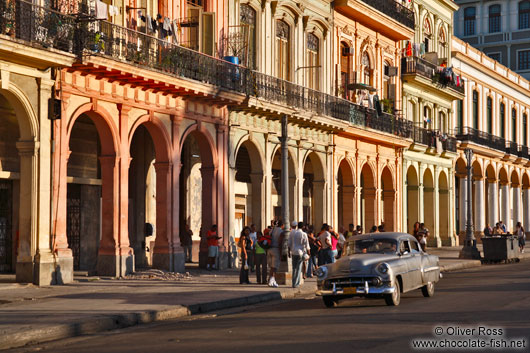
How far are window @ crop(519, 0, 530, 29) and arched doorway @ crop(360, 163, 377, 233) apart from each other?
114ft

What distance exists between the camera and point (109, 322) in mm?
14359

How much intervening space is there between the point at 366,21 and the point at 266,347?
28.8 metres

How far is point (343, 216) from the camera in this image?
123ft

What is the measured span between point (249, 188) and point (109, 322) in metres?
18.7

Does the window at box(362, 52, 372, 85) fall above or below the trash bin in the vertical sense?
above

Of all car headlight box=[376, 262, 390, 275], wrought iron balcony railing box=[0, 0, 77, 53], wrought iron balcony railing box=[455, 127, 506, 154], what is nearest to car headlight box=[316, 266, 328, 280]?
car headlight box=[376, 262, 390, 275]

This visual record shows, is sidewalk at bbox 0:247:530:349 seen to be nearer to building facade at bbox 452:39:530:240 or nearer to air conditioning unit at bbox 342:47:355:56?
air conditioning unit at bbox 342:47:355:56

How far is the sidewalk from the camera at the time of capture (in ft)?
44.3

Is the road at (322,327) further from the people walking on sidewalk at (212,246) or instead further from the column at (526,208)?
the column at (526,208)

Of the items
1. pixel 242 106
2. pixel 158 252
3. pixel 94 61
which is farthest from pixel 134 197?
pixel 94 61

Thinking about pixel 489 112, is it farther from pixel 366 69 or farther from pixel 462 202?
pixel 366 69

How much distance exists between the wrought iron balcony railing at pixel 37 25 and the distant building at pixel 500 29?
174ft

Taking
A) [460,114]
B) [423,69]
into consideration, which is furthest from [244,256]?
[460,114]

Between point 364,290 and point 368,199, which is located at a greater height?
point 368,199
